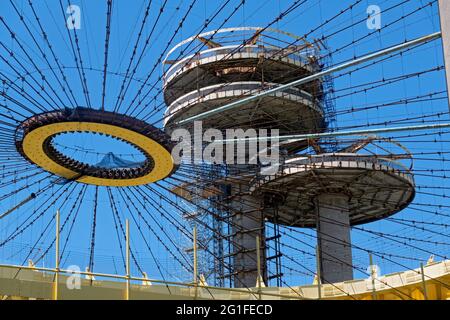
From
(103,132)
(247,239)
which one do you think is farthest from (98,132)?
(247,239)

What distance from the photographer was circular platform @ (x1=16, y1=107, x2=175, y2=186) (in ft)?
92.8

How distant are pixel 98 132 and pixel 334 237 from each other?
81.7 feet

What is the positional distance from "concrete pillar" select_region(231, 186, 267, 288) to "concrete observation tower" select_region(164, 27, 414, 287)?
0.06 m

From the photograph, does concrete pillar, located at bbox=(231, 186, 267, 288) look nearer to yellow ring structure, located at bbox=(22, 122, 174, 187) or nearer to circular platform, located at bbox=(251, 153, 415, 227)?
circular platform, located at bbox=(251, 153, 415, 227)

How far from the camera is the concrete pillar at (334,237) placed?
49906mm

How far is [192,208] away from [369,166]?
12626 mm

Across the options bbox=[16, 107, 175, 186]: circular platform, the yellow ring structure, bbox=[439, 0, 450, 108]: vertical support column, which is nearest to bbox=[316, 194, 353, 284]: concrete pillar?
the yellow ring structure

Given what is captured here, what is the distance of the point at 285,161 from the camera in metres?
47.3

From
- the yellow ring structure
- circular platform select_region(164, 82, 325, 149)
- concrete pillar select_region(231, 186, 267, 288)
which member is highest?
circular platform select_region(164, 82, 325, 149)

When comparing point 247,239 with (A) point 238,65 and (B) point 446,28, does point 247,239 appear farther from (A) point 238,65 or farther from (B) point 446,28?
(B) point 446,28

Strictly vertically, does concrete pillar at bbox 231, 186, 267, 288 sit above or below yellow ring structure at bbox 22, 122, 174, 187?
below

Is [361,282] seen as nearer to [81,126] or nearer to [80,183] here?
[80,183]

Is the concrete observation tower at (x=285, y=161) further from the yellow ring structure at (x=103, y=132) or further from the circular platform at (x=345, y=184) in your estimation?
the yellow ring structure at (x=103, y=132)

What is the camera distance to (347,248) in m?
50.6
